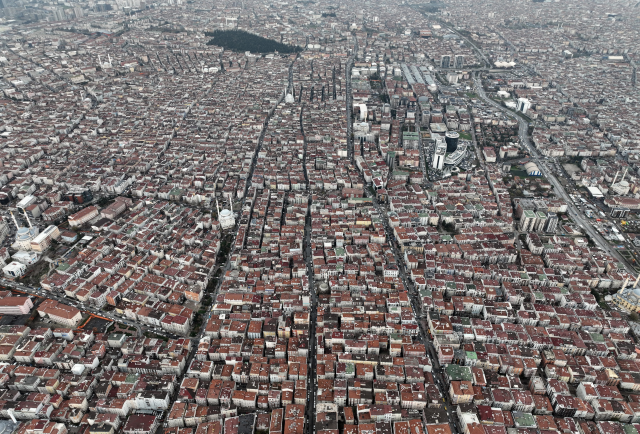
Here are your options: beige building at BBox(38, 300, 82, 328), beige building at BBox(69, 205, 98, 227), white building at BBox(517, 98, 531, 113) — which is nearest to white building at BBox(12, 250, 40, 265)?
beige building at BBox(69, 205, 98, 227)

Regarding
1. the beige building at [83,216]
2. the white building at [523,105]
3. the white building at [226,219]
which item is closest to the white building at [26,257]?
the beige building at [83,216]

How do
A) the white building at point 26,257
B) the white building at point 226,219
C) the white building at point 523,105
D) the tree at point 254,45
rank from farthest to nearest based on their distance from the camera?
the tree at point 254,45
the white building at point 523,105
the white building at point 226,219
the white building at point 26,257

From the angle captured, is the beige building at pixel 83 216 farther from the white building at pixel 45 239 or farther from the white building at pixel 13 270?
the white building at pixel 13 270

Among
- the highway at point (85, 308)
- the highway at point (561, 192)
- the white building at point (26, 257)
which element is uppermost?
the highway at point (561, 192)

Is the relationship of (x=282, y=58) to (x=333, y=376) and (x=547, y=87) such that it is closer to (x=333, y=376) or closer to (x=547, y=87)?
(x=547, y=87)

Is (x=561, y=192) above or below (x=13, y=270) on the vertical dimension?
above

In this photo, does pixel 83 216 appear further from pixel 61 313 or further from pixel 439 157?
pixel 439 157

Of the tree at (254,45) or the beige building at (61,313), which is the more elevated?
the tree at (254,45)

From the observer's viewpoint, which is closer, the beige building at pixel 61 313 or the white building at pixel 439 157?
the beige building at pixel 61 313

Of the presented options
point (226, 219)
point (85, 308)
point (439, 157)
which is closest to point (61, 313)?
point (85, 308)
